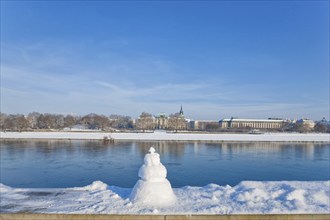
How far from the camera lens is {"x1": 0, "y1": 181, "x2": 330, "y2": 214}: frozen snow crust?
9523mm

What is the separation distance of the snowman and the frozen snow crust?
201 mm

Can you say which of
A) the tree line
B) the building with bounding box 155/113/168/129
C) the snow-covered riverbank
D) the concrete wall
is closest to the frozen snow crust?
the concrete wall

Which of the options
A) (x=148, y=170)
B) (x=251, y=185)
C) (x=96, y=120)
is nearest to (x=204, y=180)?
(x=251, y=185)

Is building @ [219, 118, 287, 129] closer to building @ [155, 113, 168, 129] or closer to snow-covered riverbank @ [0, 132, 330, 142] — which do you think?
building @ [155, 113, 168, 129]

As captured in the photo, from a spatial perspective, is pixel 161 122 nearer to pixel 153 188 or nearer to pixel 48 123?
pixel 48 123

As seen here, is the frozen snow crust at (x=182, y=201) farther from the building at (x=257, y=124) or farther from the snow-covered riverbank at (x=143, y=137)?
the building at (x=257, y=124)

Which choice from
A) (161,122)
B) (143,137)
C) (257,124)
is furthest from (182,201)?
(257,124)

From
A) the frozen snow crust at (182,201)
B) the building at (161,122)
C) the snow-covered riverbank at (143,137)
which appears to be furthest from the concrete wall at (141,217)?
the building at (161,122)

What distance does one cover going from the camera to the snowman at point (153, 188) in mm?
9859

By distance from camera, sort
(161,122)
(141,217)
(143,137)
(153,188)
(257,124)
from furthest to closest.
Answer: (257,124) → (161,122) → (143,137) → (153,188) → (141,217)

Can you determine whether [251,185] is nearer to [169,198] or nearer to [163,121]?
[169,198]

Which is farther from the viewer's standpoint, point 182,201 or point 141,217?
point 182,201

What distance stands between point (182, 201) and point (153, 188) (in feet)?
Result: 3.86

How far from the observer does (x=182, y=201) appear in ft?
34.5
